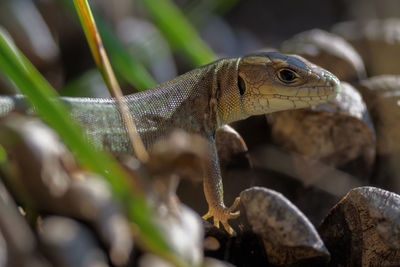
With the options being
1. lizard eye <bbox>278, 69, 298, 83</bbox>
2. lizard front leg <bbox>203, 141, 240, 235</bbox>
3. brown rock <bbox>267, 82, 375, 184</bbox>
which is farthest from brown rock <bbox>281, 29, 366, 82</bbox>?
lizard front leg <bbox>203, 141, 240, 235</bbox>

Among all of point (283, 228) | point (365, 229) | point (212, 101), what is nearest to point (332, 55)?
point (212, 101)

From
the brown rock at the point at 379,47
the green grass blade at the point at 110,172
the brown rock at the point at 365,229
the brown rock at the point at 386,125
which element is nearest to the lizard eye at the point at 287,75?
the brown rock at the point at 386,125

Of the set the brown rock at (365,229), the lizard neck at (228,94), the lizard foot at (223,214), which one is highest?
the lizard neck at (228,94)

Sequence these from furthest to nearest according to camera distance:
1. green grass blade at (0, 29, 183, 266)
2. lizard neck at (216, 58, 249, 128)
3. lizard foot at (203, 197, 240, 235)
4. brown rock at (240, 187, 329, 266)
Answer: lizard neck at (216, 58, 249, 128)
lizard foot at (203, 197, 240, 235)
brown rock at (240, 187, 329, 266)
green grass blade at (0, 29, 183, 266)

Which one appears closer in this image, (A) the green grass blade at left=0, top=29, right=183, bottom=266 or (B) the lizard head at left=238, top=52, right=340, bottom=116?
(A) the green grass blade at left=0, top=29, right=183, bottom=266

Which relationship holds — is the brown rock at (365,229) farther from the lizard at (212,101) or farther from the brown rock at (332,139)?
the brown rock at (332,139)

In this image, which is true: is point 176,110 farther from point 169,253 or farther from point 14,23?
point 14,23

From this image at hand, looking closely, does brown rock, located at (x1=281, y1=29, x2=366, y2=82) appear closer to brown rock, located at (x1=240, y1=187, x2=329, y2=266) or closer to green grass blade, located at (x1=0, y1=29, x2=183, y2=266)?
brown rock, located at (x1=240, y1=187, x2=329, y2=266)
